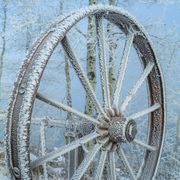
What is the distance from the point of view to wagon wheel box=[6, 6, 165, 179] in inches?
171

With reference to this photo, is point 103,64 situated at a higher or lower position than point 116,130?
higher

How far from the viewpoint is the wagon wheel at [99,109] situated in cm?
435

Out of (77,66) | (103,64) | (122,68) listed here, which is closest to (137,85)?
(122,68)

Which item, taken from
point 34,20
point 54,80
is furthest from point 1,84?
point 34,20

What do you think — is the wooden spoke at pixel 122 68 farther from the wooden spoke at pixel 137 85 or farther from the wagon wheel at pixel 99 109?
the wooden spoke at pixel 137 85

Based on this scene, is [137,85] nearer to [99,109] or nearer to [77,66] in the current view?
[99,109]

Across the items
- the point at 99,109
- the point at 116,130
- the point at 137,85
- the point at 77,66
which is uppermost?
the point at 77,66

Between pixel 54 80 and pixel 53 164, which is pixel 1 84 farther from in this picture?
pixel 53 164

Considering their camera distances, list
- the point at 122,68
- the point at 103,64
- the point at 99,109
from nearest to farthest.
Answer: the point at 99,109, the point at 103,64, the point at 122,68

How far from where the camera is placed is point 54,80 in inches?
808

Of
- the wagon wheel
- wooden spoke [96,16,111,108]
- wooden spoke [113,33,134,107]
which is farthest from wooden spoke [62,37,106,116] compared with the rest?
wooden spoke [113,33,134,107]

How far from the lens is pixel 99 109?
18.2ft

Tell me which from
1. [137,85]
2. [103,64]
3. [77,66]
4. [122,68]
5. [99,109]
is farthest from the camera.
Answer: [137,85]

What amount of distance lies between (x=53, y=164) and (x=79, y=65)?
9215mm
